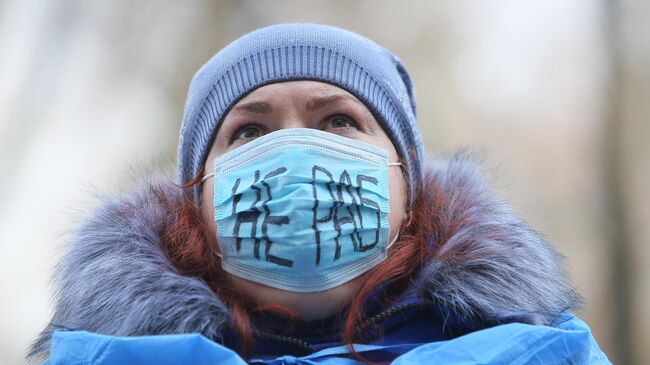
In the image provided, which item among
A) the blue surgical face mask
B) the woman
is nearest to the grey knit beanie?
the woman

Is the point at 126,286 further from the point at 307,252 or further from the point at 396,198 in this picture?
the point at 396,198

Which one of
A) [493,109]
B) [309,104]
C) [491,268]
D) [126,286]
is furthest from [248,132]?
[493,109]

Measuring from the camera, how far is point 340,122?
191cm

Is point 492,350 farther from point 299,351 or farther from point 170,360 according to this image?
point 170,360

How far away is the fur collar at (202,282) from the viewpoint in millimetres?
1628

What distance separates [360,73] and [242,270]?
62 cm

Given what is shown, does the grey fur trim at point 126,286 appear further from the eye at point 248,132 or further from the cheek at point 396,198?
the cheek at point 396,198

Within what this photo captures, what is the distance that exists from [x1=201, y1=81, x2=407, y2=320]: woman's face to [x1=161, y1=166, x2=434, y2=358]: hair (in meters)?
0.03

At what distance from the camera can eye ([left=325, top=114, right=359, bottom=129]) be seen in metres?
1.89

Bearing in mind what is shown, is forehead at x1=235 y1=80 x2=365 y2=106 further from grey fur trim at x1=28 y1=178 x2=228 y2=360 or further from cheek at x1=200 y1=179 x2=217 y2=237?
grey fur trim at x1=28 y1=178 x2=228 y2=360

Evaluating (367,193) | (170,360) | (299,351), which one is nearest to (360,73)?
(367,193)

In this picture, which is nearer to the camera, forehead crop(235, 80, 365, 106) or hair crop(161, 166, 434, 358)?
hair crop(161, 166, 434, 358)

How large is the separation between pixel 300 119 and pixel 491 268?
58 cm

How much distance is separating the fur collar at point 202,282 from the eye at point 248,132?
0.28 meters
